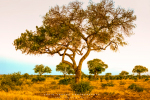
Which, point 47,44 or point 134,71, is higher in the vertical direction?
point 47,44

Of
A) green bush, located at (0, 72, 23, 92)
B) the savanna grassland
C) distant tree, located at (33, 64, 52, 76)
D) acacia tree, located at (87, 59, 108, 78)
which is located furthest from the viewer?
distant tree, located at (33, 64, 52, 76)

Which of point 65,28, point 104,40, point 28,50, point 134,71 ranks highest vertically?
point 65,28

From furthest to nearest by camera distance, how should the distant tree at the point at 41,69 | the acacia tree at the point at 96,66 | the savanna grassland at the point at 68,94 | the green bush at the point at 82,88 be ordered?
1. the distant tree at the point at 41,69
2. the acacia tree at the point at 96,66
3. the green bush at the point at 82,88
4. the savanna grassland at the point at 68,94

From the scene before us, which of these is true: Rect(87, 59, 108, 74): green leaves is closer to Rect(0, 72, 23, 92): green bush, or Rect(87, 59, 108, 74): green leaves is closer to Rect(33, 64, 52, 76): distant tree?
Rect(33, 64, 52, 76): distant tree

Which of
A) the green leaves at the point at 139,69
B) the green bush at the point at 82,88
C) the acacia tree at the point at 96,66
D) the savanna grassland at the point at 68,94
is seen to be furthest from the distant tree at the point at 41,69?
the green bush at the point at 82,88

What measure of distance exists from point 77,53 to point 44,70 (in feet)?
134

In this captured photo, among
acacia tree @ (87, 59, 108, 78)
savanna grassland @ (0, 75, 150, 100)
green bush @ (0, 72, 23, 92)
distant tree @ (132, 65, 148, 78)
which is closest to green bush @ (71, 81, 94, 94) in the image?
savanna grassland @ (0, 75, 150, 100)

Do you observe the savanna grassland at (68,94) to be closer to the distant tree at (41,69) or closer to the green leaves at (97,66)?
the green leaves at (97,66)

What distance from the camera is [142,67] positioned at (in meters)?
57.6

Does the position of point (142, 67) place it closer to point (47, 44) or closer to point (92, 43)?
point (92, 43)

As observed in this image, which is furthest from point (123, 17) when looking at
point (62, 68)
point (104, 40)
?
point (62, 68)

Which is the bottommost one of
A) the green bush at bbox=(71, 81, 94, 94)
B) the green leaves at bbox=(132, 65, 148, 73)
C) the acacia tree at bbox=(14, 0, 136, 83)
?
the green bush at bbox=(71, 81, 94, 94)

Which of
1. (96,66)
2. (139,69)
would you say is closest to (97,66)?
(96,66)

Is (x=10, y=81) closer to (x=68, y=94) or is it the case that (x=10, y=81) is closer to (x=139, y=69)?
(x=68, y=94)
